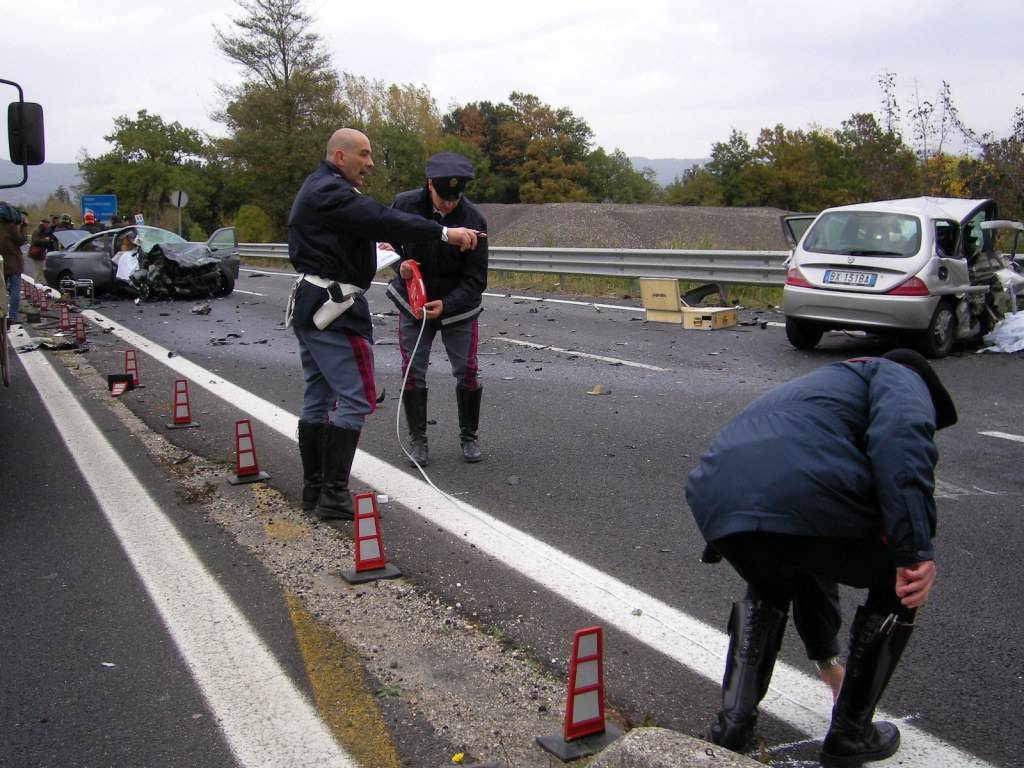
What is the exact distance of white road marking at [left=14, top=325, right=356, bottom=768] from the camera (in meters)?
3.06

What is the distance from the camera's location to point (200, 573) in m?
4.52

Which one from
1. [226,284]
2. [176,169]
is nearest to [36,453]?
[226,284]

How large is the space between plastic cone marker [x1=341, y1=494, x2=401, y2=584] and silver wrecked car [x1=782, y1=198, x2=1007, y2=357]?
748 cm

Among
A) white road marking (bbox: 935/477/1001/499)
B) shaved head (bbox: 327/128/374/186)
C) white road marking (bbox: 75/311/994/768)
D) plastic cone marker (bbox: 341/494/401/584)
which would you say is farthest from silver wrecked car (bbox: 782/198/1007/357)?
plastic cone marker (bbox: 341/494/401/584)

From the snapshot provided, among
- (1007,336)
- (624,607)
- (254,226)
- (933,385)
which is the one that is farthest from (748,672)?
(254,226)

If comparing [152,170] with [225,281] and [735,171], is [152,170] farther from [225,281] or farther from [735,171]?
[225,281]

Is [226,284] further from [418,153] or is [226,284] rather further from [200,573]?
[418,153]

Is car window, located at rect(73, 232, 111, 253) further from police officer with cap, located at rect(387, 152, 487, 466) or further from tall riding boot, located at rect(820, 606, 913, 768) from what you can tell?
tall riding boot, located at rect(820, 606, 913, 768)

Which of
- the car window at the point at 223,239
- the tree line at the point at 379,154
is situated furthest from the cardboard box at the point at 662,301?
the tree line at the point at 379,154

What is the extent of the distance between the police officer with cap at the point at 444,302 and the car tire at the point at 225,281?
1486 cm

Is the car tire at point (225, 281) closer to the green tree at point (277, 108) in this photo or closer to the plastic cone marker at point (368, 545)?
the plastic cone marker at point (368, 545)

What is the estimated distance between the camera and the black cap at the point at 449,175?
19.5ft

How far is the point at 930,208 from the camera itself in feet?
35.9

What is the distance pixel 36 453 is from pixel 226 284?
46.2 feet
